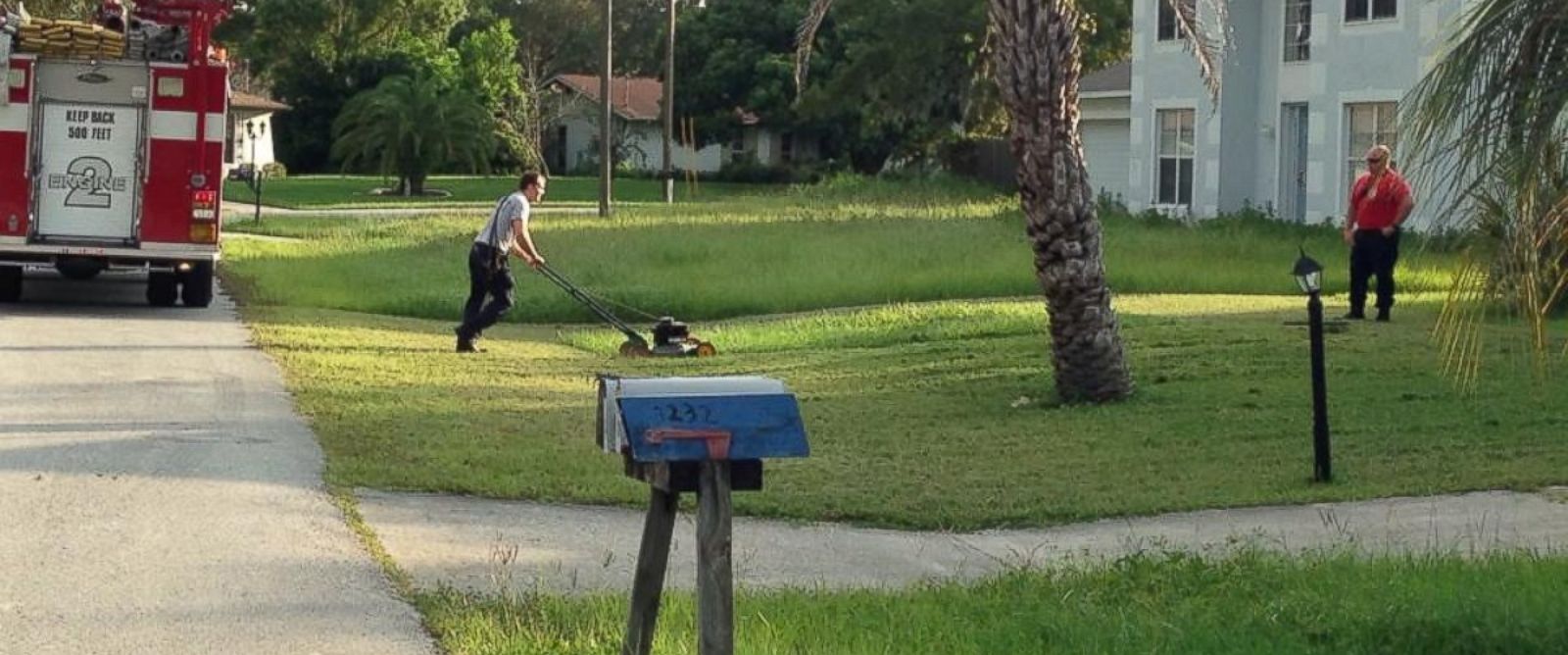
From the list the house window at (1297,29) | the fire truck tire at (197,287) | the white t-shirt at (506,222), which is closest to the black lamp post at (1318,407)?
the white t-shirt at (506,222)

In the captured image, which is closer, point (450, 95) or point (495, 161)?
point (450, 95)

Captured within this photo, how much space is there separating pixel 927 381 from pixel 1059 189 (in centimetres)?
238

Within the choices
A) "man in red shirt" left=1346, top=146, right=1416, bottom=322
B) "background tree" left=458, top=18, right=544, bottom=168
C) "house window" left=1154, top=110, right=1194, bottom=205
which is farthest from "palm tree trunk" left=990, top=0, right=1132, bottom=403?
"background tree" left=458, top=18, right=544, bottom=168

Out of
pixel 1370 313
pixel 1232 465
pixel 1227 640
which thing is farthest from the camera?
pixel 1370 313

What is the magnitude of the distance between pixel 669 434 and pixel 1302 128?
2993 centimetres

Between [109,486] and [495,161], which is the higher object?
[495,161]

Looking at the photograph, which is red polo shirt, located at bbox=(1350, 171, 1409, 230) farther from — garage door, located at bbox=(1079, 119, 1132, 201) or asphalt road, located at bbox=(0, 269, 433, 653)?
garage door, located at bbox=(1079, 119, 1132, 201)

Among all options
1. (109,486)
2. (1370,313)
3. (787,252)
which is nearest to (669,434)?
(109,486)

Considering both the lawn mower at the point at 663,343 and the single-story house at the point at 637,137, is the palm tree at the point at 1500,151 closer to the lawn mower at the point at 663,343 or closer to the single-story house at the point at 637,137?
the lawn mower at the point at 663,343

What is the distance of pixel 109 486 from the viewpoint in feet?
36.9

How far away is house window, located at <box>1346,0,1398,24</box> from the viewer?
31719 mm

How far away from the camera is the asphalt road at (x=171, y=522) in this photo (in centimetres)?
799

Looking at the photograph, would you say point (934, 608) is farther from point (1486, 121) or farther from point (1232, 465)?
point (1232, 465)

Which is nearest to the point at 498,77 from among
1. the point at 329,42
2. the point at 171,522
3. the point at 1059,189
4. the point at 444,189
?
the point at 444,189
